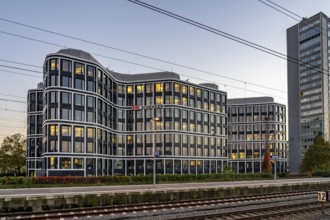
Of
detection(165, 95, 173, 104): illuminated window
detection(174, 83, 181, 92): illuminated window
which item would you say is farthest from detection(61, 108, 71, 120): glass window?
detection(174, 83, 181, 92): illuminated window

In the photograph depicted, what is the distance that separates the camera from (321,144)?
87.2 m

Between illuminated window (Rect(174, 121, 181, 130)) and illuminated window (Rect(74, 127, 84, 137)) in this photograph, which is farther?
illuminated window (Rect(174, 121, 181, 130))

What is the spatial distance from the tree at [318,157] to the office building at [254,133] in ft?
166

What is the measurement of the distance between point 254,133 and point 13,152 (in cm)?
8724

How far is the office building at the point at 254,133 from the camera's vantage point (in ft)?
469

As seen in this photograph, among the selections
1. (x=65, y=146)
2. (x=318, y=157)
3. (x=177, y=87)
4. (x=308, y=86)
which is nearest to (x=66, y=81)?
(x=65, y=146)

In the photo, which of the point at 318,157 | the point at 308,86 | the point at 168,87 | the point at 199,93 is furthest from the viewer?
the point at 308,86

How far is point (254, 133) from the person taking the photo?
145m

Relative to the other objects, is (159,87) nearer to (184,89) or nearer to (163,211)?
(184,89)

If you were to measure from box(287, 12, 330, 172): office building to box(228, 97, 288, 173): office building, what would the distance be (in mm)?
36406

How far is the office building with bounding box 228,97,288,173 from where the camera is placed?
469ft

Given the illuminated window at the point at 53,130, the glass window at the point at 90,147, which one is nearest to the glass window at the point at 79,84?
the illuminated window at the point at 53,130

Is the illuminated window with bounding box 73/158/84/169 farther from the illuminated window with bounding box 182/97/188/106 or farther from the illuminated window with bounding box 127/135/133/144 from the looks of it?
the illuminated window with bounding box 182/97/188/106

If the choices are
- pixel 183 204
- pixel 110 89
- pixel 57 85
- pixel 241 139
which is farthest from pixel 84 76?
pixel 241 139
